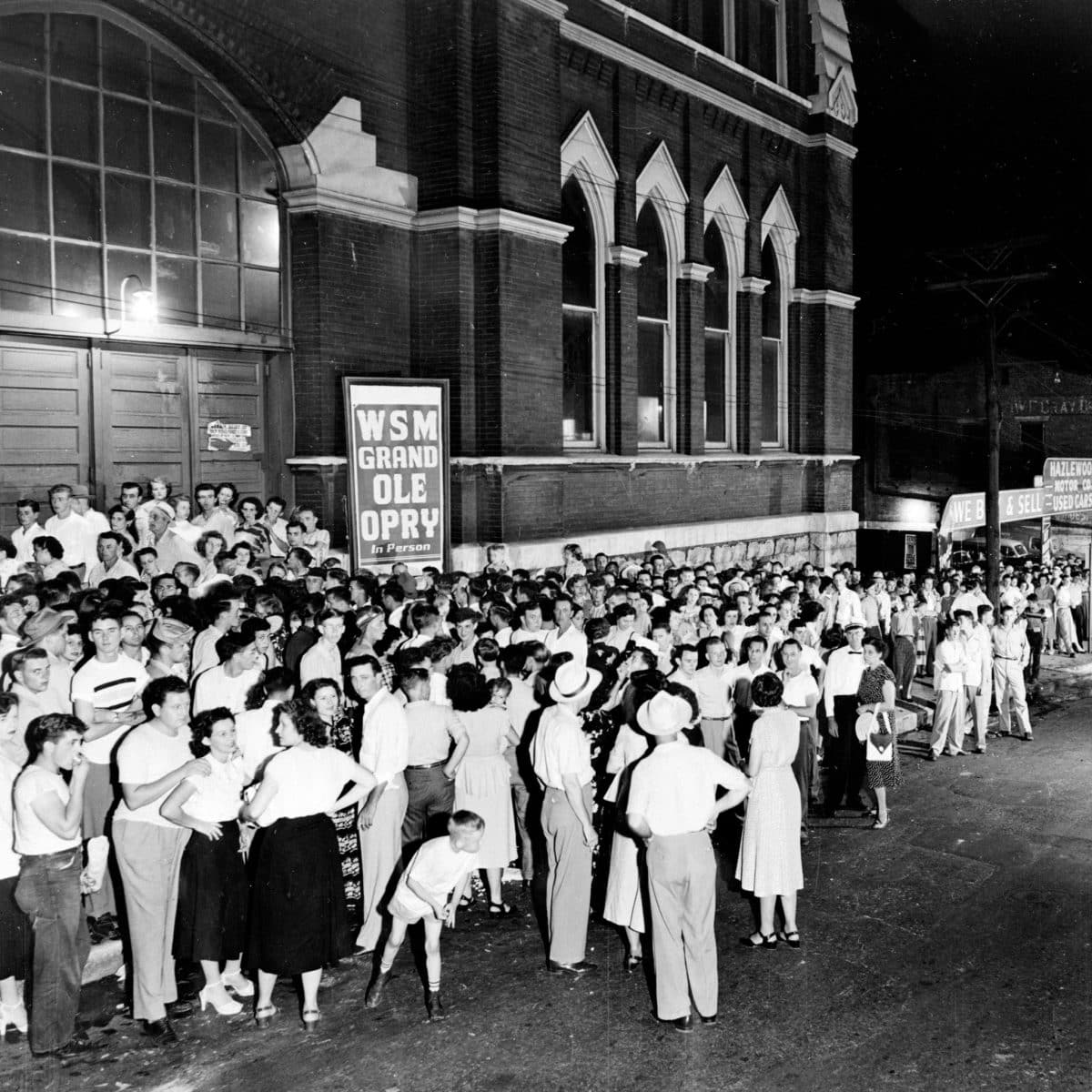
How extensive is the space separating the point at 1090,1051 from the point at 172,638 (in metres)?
5.60

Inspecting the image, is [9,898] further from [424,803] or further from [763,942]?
[763,942]

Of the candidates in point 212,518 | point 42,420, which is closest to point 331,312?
point 42,420

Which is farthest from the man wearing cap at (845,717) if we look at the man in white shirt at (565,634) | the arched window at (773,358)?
the arched window at (773,358)

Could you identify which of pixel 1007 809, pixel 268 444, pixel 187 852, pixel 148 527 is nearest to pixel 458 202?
pixel 268 444

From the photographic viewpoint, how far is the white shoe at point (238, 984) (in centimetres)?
645

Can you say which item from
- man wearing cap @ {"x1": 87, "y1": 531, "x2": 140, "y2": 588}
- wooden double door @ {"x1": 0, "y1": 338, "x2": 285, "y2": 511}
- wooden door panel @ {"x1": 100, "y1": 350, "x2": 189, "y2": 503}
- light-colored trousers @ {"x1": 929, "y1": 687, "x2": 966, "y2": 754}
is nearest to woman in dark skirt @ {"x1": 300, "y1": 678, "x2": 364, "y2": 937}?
man wearing cap @ {"x1": 87, "y1": 531, "x2": 140, "y2": 588}

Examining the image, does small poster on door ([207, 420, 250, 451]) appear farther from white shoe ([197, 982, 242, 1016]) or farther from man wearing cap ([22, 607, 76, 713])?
white shoe ([197, 982, 242, 1016])

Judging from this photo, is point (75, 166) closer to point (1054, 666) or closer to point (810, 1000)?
point (810, 1000)

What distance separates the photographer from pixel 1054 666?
1972 centimetres

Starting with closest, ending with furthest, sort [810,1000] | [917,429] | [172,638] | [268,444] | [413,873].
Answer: [413,873] < [810,1000] < [172,638] < [268,444] < [917,429]

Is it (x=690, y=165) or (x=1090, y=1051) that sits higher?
(x=690, y=165)

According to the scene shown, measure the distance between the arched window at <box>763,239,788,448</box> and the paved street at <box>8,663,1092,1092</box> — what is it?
14814 millimetres

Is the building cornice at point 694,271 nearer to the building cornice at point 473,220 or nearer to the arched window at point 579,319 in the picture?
the arched window at point 579,319

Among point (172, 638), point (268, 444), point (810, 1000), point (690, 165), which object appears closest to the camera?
point (810, 1000)
